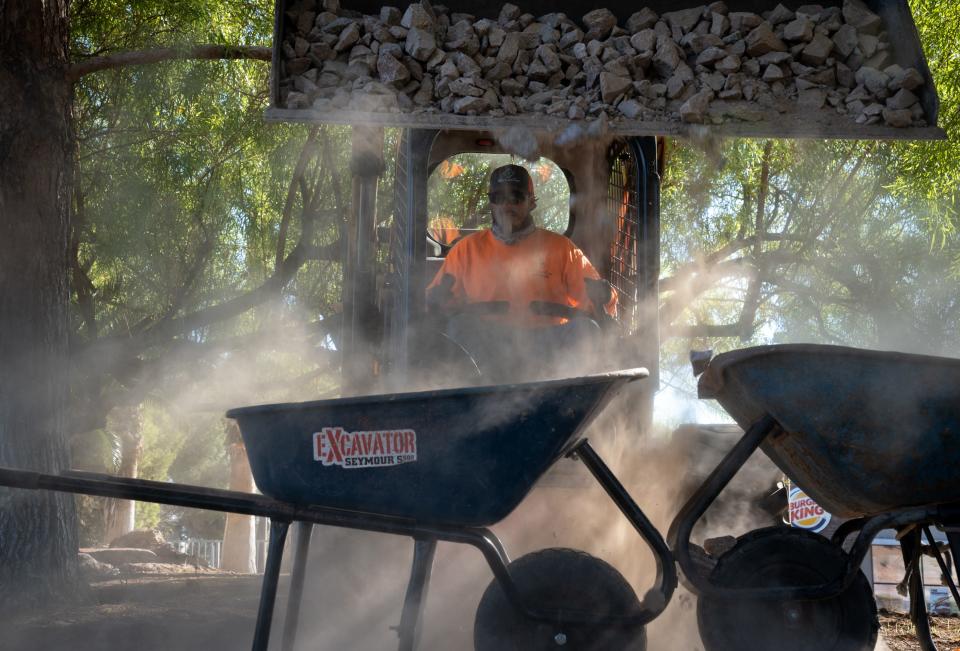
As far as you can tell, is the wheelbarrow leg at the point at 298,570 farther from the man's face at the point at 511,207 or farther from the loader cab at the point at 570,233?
the man's face at the point at 511,207

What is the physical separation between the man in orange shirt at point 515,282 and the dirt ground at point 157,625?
5.80 ft

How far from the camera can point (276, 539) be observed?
354cm

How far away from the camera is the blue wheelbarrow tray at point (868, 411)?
3.59 meters

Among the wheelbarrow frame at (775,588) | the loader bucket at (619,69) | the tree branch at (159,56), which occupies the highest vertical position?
the tree branch at (159,56)

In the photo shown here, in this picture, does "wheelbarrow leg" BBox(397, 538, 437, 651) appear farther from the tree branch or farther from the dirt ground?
the tree branch

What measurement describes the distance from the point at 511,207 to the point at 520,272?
0.35m

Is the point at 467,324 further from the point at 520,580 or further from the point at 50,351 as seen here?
the point at 50,351

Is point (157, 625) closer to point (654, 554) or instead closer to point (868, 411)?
point (654, 554)

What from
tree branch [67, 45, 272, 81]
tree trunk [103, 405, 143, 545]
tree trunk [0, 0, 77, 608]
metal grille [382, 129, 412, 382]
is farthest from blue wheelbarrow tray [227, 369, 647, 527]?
tree trunk [103, 405, 143, 545]

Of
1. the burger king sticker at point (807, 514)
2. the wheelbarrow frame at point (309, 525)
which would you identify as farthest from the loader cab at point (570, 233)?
the burger king sticker at point (807, 514)

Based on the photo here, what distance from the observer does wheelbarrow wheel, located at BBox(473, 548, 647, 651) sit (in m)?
3.67

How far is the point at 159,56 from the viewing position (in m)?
7.45

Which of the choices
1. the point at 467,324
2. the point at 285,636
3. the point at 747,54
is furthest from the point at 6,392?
the point at 747,54

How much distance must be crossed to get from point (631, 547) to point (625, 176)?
2072mm
